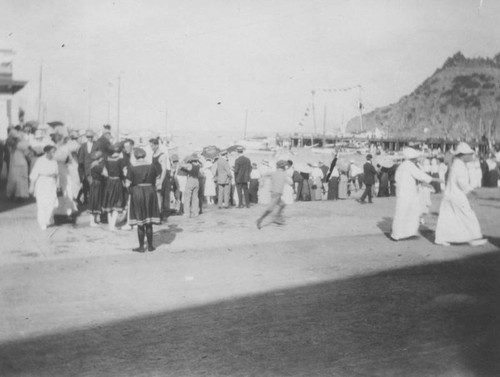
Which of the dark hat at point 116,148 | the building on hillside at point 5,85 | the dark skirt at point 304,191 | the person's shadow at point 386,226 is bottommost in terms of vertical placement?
the person's shadow at point 386,226

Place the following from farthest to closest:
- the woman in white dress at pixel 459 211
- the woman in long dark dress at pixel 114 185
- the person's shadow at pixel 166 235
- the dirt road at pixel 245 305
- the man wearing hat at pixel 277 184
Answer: the man wearing hat at pixel 277 184, the woman in long dark dress at pixel 114 185, the person's shadow at pixel 166 235, the woman in white dress at pixel 459 211, the dirt road at pixel 245 305

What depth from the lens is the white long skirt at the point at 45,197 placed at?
11.6 m

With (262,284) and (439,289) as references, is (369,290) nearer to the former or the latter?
(439,289)

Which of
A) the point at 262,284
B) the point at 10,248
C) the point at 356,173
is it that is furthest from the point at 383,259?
the point at 356,173

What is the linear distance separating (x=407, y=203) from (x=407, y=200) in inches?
2.5

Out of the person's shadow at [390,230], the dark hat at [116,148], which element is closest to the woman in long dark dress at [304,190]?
the person's shadow at [390,230]

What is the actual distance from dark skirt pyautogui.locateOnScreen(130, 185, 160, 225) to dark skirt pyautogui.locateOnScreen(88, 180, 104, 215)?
9.36ft

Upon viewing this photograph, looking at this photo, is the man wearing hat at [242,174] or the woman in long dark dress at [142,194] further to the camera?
the man wearing hat at [242,174]

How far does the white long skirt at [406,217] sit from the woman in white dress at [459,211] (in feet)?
2.01

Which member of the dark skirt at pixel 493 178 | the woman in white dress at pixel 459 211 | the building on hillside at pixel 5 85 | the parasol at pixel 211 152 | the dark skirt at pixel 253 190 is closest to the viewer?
the woman in white dress at pixel 459 211

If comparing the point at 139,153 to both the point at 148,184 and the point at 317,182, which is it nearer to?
the point at 148,184

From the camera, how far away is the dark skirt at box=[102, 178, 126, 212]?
11578 mm

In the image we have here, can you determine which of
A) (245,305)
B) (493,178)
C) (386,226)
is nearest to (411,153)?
(386,226)

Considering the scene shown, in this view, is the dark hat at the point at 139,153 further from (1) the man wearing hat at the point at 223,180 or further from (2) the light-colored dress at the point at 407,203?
(1) the man wearing hat at the point at 223,180
